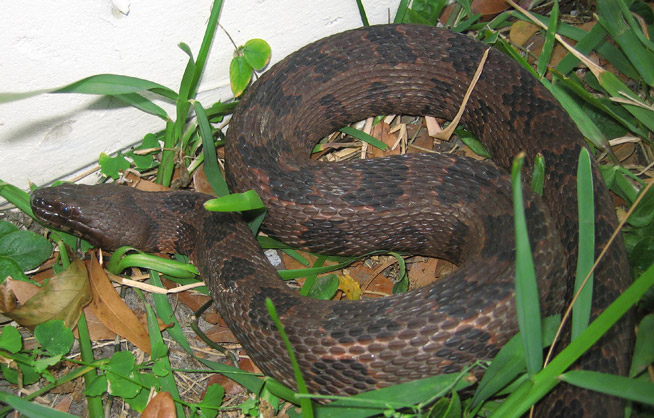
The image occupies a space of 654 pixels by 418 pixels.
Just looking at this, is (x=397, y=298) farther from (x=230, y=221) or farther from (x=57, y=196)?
(x=57, y=196)

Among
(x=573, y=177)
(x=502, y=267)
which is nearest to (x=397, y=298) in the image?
(x=502, y=267)

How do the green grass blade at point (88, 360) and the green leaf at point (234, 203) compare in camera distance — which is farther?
the green grass blade at point (88, 360)

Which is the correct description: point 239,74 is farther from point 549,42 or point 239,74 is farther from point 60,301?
point 549,42

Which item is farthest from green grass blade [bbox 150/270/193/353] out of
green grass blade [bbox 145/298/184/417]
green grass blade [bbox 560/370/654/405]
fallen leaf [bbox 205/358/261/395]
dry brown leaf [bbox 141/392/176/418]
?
green grass blade [bbox 560/370/654/405]

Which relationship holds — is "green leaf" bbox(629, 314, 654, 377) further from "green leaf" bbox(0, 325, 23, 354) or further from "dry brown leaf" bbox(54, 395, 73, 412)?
"green leaf" bbox(0, 325, 23, 354)

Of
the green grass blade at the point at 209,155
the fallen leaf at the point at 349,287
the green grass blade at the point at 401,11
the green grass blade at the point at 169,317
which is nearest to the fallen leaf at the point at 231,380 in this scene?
the green grass blade at the point at 169,317

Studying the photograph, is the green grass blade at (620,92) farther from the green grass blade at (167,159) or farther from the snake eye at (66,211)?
the snake eye at (66,211)
